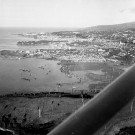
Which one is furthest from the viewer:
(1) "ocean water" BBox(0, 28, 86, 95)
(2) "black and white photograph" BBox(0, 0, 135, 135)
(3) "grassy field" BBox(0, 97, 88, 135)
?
(1) "ocean water" BBox(0, 28, 86, 95)

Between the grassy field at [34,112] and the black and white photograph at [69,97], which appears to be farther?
the grassy field at [34,112]

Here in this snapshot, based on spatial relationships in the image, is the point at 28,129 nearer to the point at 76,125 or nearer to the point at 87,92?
the point at 87,92

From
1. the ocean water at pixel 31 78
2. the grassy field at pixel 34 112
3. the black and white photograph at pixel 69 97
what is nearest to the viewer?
the black and white photograph at pixel 69 97

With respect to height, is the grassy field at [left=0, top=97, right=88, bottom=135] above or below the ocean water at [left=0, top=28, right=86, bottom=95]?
below

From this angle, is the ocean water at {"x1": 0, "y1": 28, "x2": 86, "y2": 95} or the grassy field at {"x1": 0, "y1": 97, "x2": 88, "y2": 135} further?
the ocean water at {"x1": 0, "y1": 28, "x2": 86, "y2": 95}

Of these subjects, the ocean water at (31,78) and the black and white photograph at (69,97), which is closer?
the black and white photograph at (69,97)

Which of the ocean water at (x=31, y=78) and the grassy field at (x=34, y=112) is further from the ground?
the ocean water at (x=31, y=78)

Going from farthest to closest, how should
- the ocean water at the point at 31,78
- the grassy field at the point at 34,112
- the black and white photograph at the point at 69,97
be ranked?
the ocean water at the point at 31,78, the grassy field at the point at 34,112, the black and white photograph at the point at 69,97

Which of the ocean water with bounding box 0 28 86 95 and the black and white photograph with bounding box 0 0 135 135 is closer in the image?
the black and white photograph with bounding box 0 0 135 135

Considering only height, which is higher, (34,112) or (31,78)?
(31,78)

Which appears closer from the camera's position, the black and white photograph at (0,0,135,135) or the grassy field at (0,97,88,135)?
the black and white photograph at (0,0,135,135)

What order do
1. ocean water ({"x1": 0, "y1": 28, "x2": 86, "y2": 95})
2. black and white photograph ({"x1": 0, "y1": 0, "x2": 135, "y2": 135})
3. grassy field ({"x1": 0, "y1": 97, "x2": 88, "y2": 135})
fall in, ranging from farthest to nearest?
ocean water ({"x1": 0, "y1": 28, "x2": 86, "y2": 95}) → grassy field ({"x1": 0, "y1": 97, "x2": 88, "y2": 135}) → black and white photograph ({"x1": 0, "y1": 0, "x2": 135, "y2": 135})

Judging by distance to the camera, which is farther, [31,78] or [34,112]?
[31,78]
